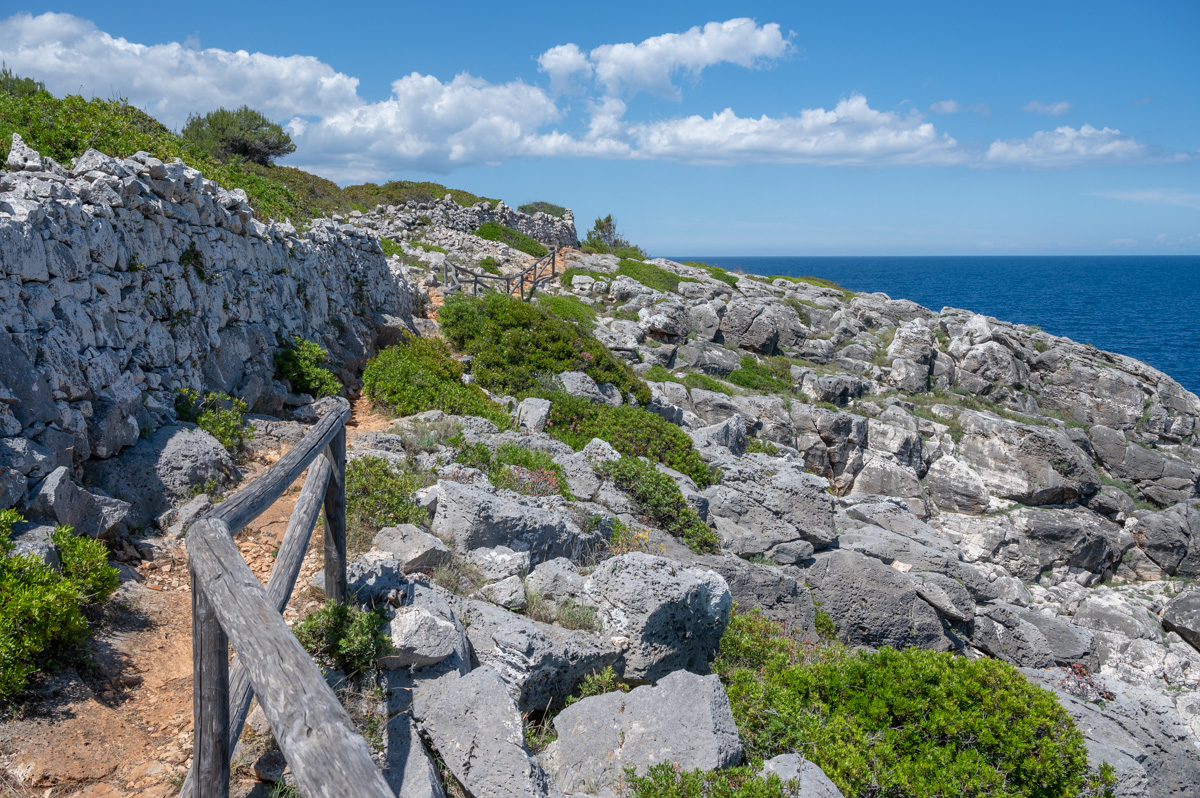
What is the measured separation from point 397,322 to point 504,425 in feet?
23.5

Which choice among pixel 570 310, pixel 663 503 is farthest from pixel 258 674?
pixel 570 310

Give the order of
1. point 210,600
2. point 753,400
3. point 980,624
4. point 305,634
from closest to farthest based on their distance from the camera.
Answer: point 210,600
point 305,634
point 980,624
point 753,400

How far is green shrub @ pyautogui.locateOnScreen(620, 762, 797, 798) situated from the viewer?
4832 millimetres

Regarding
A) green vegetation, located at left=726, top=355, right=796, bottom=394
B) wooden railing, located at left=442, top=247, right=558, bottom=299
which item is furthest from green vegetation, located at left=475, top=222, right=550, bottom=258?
green vegetation, located at left=726, top=355, right=796, bottom=394

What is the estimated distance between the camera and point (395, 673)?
511 centimetres

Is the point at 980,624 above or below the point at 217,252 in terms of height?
below

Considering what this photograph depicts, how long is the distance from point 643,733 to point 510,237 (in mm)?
40074

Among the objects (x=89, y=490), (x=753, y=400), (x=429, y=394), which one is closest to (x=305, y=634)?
(x=89, y=490)

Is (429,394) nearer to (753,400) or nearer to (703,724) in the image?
(703,724)

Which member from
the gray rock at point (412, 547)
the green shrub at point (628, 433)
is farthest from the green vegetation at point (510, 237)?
the gray rock at point (412, 547)

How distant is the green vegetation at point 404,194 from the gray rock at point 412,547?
37363 millimetres

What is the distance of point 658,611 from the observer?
6641 millimetres

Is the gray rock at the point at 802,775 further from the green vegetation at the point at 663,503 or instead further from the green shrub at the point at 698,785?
the green vegetation at the point at 663,503

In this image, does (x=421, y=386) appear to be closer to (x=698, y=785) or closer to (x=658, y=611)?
(x=658, y=611)
